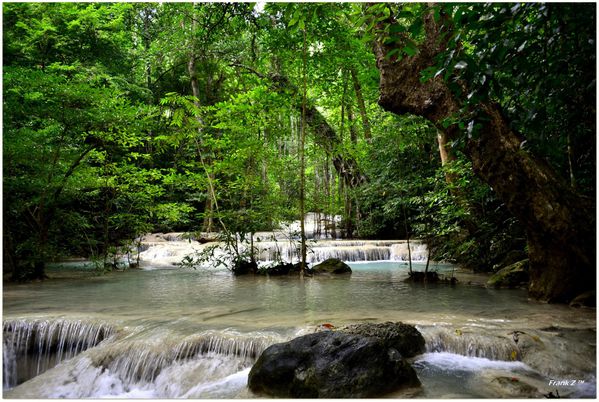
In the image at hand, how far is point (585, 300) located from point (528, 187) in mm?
1835

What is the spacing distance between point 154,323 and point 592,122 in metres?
5.38

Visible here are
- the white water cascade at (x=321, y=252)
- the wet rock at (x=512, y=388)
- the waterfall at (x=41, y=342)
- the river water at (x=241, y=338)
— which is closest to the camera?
the wet rock at (x=512, y=388)

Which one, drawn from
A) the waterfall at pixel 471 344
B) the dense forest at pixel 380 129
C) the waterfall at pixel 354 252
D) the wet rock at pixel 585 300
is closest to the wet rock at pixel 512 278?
the dense forest at pixel 380 129

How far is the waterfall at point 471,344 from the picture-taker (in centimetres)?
428

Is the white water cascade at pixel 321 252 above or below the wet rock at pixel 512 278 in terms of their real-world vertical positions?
above

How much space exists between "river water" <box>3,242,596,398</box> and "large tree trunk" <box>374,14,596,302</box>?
0.60 metres

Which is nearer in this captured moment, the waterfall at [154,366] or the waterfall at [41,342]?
the waterfall at [154,366]

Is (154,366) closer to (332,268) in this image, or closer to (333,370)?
(333,370)

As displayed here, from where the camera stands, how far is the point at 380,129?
10930 millimetres

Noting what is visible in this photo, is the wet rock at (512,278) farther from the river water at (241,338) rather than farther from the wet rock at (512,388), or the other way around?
the wet rock at (512,388)

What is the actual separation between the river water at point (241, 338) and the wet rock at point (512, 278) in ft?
1.80

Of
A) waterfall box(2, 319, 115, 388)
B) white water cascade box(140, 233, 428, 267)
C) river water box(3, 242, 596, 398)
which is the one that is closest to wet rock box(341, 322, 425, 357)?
river water box(3, 242, 596, 398)

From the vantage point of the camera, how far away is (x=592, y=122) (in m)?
3.92

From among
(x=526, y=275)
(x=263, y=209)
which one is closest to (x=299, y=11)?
(x=263, y=209)
